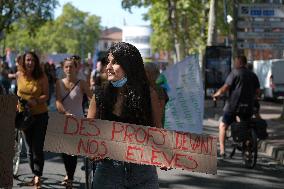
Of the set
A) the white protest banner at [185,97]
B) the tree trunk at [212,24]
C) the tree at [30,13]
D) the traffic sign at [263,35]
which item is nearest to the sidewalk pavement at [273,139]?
the white protest banner at [185,97]

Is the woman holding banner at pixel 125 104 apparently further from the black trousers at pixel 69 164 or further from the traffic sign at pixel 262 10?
the traffic sign at pixel 262 10

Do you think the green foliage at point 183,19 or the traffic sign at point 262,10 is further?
the green foliage at point 183,19

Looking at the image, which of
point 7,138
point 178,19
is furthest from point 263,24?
point 178,19

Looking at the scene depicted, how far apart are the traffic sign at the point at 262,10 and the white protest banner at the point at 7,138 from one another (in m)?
14.0

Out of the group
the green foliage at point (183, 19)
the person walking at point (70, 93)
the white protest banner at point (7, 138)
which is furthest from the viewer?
the green foliage at point (183, 19)

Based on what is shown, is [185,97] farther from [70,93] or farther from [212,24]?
[212,24]

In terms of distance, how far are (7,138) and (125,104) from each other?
102 centimetres

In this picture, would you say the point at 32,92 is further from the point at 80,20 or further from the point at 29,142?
the point at 80,20

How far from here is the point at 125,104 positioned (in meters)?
4.09

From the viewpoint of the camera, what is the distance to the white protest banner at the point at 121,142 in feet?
13.4

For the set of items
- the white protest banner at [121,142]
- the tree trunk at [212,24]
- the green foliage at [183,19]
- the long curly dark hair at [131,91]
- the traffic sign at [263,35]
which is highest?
the green foliage at [183,19]

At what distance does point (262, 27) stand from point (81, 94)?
39.9 feet

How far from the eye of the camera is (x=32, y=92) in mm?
7258

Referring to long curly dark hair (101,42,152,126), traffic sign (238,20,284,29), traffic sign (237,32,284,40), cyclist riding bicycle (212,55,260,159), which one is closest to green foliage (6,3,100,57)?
traffic sign (237,32,284,40)
